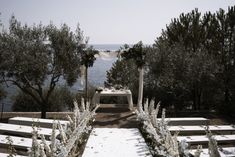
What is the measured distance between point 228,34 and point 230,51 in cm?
101

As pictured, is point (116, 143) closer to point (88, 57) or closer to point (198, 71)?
point (88, 57)

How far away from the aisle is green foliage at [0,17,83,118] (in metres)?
3.86

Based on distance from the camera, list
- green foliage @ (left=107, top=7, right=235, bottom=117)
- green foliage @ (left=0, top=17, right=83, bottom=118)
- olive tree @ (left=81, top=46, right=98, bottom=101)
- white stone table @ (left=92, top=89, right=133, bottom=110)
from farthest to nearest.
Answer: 1. green foliage @ (left=107, top=7, right=235, bottom=117)
2. white stone table @ (left=92, top=89, right=133, bottom=110)
3. olive tree @ (left=81, top=46, right=98, bottom=101)
4. green foliage @ (left=0, top=17, right=83, bottom=118)

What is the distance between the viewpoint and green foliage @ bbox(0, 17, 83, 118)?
1239 cm

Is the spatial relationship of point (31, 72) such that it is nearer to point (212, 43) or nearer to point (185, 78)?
A: point (185, 78)

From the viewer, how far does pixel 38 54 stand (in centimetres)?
1288

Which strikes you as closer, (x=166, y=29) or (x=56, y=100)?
(x=56, y=100)

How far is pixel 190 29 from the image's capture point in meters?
19.8

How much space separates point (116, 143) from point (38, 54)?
5.85 metres

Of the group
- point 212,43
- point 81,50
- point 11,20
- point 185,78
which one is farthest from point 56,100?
point 212,43

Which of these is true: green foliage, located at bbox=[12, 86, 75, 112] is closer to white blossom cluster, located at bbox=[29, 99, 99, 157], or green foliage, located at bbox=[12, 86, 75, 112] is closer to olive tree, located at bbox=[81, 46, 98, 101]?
olive tree, located at bbox=[81, 46, 98, 101]

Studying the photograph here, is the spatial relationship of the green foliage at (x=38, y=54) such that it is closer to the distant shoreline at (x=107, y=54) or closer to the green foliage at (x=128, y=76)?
the distant shoreline at (x=107, y=54)

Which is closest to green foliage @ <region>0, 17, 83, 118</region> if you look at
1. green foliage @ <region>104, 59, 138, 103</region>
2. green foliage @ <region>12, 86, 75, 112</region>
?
green foliage @ <region>12, 86, 75, 112</region>

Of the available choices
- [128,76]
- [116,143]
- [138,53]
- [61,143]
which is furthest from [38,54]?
[128,76]
